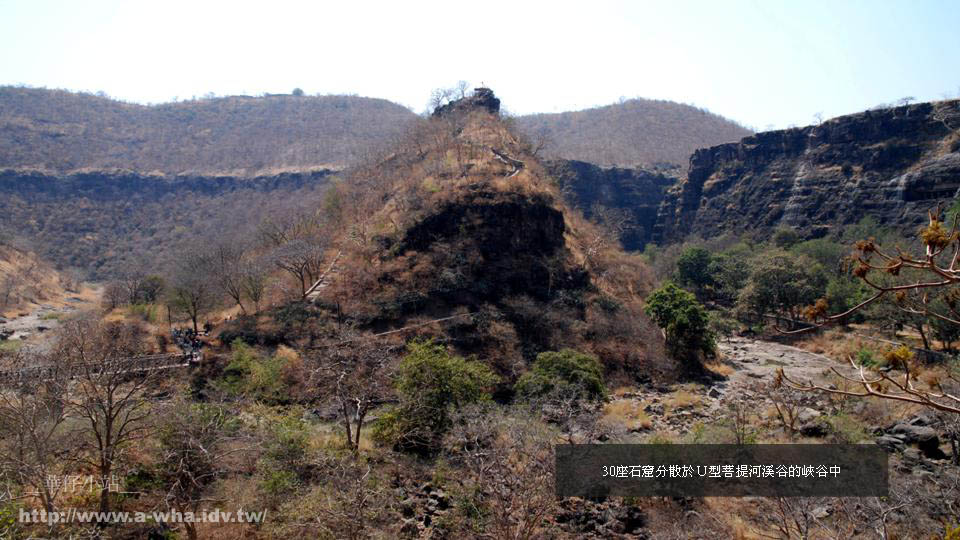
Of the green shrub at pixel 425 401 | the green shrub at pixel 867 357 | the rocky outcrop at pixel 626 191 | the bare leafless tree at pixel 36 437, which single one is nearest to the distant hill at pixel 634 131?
the rocky outcrop at pixel 626 191

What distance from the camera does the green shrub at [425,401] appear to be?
49.3 feet

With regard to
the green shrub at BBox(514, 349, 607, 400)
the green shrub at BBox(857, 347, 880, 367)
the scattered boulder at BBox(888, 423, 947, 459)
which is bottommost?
the scattered boulder at BBox(888, 423, 947, 459)

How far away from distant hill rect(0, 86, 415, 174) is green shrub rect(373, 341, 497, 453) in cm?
5464

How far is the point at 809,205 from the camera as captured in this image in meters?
53.1

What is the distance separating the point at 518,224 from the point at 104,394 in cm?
2182

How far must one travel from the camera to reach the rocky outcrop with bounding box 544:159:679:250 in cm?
7081

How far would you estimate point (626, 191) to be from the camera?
2936 inches

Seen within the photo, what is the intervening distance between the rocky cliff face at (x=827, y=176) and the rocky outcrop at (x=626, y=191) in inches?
162

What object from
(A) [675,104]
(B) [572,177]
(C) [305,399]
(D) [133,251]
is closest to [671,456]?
(C) [305,399]

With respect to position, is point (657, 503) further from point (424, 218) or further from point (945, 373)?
point (424, 218)

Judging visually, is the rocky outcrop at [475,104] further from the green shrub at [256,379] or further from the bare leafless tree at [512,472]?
the bare leafless tree at [512,472]

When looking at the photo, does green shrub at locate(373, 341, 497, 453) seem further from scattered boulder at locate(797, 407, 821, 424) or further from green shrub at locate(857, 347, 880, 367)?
green shrub at locate(857, 347, 880, 367)
